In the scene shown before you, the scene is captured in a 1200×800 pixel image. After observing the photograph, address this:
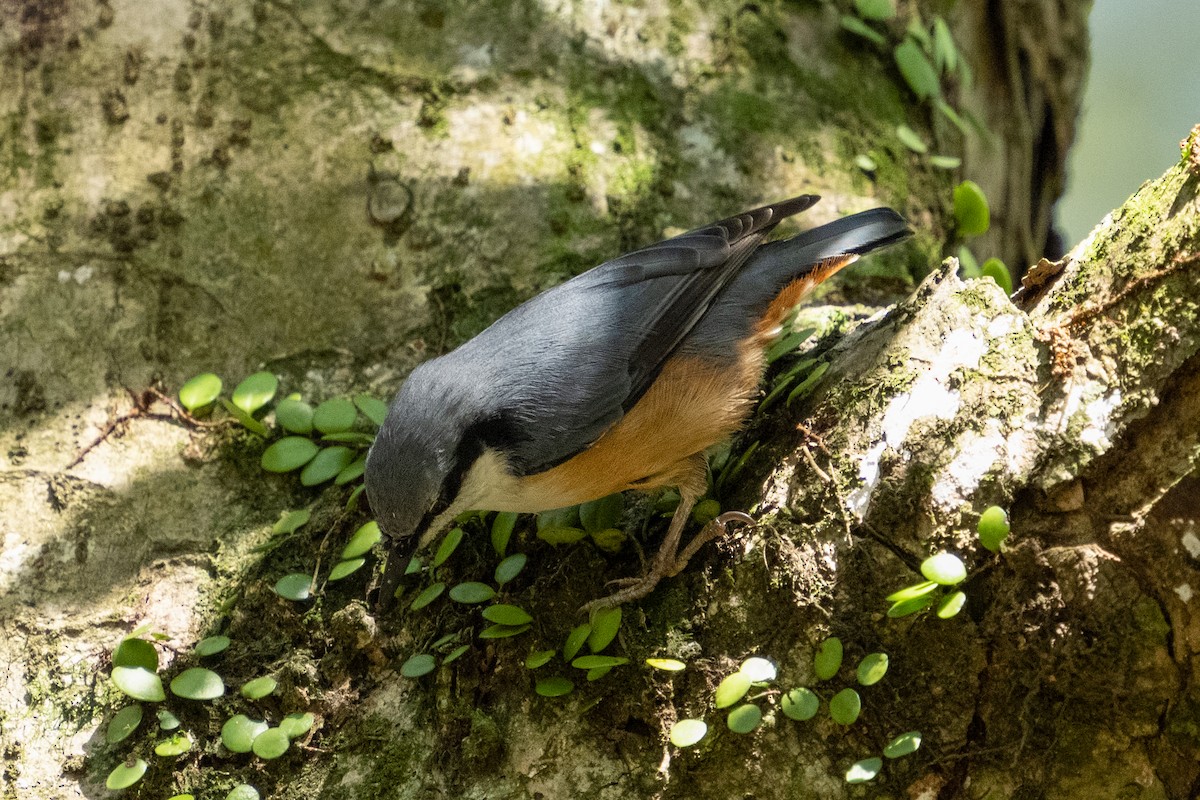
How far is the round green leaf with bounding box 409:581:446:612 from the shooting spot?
2.94 metres

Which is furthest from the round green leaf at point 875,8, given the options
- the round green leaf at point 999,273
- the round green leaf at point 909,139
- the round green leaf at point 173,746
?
the round green leaf at point 173,746

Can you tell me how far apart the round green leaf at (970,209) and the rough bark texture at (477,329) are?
0.16m

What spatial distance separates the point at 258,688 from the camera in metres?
2.76

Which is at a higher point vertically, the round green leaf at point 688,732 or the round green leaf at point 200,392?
the round green leaf at point 200,392

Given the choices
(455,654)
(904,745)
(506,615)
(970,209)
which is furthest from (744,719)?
(970,209)

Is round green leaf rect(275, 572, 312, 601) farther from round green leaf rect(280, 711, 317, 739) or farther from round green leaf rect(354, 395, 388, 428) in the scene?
round green leaf rect(354, 395, 388, 428)

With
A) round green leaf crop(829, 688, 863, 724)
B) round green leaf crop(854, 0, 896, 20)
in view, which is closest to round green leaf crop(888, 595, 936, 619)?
round green leaf crop(829, 688, 863, 724)

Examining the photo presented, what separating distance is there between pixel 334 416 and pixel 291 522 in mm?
400

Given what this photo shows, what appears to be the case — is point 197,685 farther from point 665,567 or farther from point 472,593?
point 665,567

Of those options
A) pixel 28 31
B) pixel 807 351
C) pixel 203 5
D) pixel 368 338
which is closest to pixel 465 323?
pixel 368 338

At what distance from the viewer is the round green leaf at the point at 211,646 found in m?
2.84

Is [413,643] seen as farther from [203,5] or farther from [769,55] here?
[769,55]

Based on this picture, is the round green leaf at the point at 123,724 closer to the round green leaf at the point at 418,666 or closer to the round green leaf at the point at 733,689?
the round green leaf at the point at 418,666

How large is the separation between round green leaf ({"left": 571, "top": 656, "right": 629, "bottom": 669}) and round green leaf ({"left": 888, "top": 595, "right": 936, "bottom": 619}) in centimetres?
71
